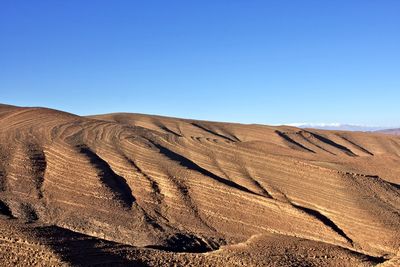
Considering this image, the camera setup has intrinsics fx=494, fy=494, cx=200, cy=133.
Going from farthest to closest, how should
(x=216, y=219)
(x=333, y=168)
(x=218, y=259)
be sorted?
(x=333, y=168) < (x=216, y=219) < (x=218, y=259)

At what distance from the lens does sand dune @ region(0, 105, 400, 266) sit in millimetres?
13945

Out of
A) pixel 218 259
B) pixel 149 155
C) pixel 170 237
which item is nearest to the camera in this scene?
pixel 218 259

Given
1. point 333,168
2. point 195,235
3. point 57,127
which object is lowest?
point 195,235

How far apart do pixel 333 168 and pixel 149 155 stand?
10144mm

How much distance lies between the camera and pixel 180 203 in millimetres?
22234

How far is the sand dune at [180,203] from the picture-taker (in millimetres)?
13945

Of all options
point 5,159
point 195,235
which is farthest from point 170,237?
point 5,159

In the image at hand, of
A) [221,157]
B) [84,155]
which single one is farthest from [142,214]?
[221,157]

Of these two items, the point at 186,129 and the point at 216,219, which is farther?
the point at 186,129

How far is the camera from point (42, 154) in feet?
88.6

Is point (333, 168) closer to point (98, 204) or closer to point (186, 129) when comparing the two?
point (98, 204)

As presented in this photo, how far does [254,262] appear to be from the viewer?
13336mm

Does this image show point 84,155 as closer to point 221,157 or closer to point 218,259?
point 221,157

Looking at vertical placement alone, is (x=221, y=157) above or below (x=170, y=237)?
above
